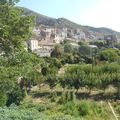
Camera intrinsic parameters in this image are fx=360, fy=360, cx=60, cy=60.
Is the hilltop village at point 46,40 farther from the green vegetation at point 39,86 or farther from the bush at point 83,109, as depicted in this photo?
the bush at point 83,109

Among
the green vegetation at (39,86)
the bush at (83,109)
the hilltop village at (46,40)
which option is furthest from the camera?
the hilltop village at (46,40)

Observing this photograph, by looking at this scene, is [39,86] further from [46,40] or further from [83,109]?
[46,40]

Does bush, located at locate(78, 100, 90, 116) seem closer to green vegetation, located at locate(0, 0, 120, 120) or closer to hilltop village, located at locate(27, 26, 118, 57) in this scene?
green vegetation, located at locate(0, 0, 120, 120)

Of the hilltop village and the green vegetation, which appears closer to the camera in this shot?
the green vegetation

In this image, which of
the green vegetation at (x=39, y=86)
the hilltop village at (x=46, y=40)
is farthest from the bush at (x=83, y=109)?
the hilltop village at (x=46, y=40)

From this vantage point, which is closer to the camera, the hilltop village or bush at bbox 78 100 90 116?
bush at bbox 78 100 90 116

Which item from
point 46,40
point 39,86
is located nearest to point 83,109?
point 39,86

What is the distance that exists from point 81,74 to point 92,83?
7.10 feet

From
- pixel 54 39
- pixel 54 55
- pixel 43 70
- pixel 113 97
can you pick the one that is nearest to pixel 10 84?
pixel 113 97

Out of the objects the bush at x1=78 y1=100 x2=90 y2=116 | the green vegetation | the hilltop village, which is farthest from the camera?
the hilltop village

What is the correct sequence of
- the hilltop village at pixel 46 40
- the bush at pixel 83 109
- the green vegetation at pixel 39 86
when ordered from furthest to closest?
1. the hilltop village at pixel 46 40
2. the bush at pixel 83 109
3. the green vegetation at pixel 39 86

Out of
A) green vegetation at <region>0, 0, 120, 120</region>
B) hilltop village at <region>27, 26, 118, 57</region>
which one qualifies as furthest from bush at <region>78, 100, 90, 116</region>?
hilltop village at <region>27, 26, 118, 57</region>

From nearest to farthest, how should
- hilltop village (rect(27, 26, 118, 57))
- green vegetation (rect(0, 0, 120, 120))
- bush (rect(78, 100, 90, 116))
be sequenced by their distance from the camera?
green vegetation (rect(0, 0, 120, 120))
bush (rect(78, 100, 90, 116))
hilltop village (rect(27, 26, 118, 57))

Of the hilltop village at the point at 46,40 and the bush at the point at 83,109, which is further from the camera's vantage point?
the hilltop village at the point at 46,40
